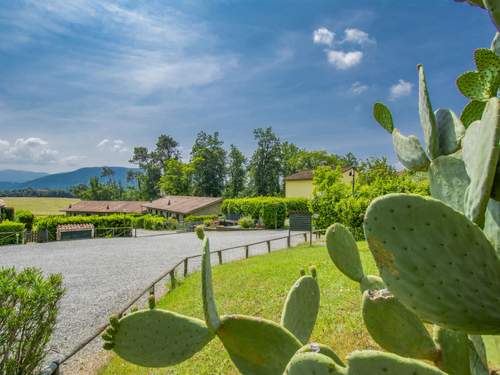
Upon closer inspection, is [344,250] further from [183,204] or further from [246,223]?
[183,204]

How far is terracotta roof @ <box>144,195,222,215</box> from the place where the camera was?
152ft

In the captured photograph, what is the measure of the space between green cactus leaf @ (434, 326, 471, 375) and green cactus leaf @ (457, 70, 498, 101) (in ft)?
2.33

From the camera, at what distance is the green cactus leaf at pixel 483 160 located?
72 centimetres

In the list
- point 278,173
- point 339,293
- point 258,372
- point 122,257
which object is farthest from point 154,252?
point 278,173

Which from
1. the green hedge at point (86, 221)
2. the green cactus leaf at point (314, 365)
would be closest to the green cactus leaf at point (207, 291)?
the green cactus leaf at point (314, 365)

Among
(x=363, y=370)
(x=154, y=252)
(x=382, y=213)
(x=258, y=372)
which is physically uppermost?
(x=382, y=213)

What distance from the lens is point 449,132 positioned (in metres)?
1.36

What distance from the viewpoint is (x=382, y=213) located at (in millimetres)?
741

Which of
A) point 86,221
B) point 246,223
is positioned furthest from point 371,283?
point 246,223

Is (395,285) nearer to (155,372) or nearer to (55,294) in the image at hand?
(55,294)

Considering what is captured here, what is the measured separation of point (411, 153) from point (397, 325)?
791 mm

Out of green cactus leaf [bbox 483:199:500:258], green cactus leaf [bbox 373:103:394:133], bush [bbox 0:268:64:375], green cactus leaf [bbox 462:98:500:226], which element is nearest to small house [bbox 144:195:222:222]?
bush [bbox 0:268:64:375]

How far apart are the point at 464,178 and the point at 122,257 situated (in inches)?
737

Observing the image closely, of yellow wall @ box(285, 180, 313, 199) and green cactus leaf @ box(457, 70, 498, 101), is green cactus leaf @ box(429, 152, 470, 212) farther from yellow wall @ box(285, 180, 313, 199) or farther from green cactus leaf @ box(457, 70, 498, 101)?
yellow wall @ box(285, 180, 313, 199)
